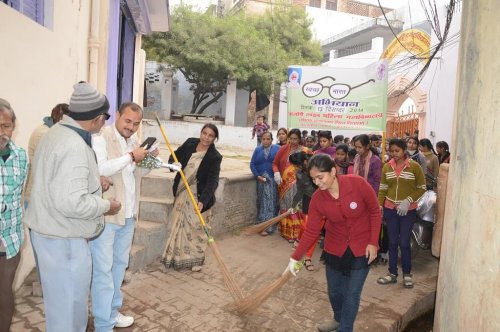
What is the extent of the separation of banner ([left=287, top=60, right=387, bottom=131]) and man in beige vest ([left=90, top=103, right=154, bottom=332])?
12.4 feet

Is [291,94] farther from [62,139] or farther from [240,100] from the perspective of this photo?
[240,100]

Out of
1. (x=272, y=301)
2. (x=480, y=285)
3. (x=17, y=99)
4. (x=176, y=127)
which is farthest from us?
(x=176, y=127)

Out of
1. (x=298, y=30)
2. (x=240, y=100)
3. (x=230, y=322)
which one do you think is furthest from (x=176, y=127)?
(x=230, y=322)

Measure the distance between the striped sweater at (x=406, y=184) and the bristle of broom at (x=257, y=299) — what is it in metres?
1.77

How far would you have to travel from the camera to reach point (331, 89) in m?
6.44

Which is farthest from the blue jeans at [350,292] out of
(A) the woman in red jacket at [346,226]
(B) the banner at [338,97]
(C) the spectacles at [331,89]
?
(C) the spectacles at [331,89]

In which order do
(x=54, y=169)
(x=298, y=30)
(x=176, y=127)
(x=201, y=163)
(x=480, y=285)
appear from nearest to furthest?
(x=54, y=169)
(x=480, y=285)
(x=201, y=163)
(x=176, y=127)
(x=298, y=30)

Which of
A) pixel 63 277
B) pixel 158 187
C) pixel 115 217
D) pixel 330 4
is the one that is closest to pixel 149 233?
pixel 158 187

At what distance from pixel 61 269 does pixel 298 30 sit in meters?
21.9

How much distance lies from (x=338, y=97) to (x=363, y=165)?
1469mm

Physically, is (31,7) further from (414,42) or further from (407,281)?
(414,42)

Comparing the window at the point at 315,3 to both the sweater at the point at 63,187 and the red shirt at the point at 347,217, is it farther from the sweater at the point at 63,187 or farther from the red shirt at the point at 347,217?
the sweater at the point at 63,187

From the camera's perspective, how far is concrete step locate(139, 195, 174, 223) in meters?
5.12

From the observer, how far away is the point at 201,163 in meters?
4.54
